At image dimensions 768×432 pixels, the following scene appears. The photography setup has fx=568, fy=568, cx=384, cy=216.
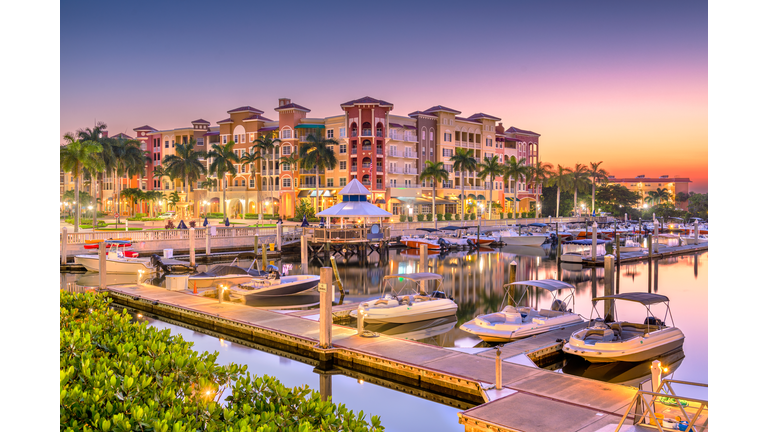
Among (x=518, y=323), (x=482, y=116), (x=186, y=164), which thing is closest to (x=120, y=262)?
(x=518, y=323)

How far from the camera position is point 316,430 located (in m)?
5.49

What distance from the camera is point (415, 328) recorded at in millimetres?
22219

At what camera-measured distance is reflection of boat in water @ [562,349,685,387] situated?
16.4 metres

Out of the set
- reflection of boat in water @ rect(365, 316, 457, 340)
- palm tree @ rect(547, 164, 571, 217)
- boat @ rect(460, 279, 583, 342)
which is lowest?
reflection of boat in water @ rect(365, 316, 457, 340)

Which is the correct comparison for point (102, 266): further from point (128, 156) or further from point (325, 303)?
point (128, 156)

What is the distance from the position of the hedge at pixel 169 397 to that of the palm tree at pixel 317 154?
68.4 meters

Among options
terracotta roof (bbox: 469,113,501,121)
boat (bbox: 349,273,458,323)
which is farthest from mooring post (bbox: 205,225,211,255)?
terracotta roof (bbox: 469,113,501,121)

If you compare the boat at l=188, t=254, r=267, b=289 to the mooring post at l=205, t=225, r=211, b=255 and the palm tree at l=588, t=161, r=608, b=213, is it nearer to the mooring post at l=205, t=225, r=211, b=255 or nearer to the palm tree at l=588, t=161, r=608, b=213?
the mooring post at l=205, t=225, r=211, b=255

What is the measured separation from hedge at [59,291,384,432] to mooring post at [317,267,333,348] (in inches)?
299

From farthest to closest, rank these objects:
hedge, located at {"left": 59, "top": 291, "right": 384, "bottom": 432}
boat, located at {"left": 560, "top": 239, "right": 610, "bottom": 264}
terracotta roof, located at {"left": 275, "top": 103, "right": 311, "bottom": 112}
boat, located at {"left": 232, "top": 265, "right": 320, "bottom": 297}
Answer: terracotta roof, located at {"left": 275, "top": 103, "right": 311, "bottom": 112}, boat, located at {"left": 560, "top": 239, "right": 610, "bottom": 264}, boat, located at {"left": 232, "top": 265, "right": 320, "bottom": 297}, hedge, located at {"left": 59, "top": 291, "right": 384, "bottom": 432}

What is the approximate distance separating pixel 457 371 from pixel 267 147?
71.0 metres

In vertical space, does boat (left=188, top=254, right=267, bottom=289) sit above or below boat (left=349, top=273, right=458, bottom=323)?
above

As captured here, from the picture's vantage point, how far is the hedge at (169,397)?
216 inches
